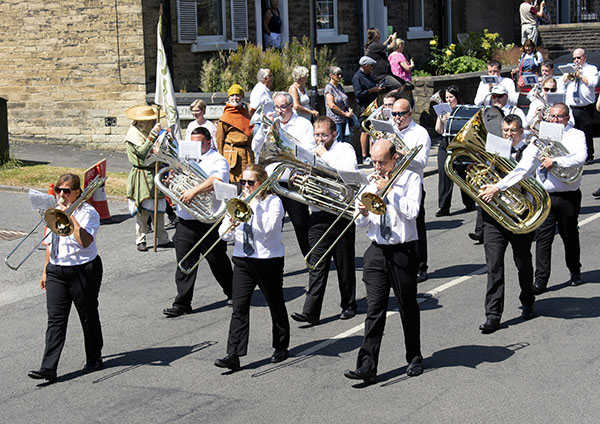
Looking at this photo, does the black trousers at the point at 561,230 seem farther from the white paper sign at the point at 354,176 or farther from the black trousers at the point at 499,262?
the white paper sign at the point at 354,176

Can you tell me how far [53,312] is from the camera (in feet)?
27.1

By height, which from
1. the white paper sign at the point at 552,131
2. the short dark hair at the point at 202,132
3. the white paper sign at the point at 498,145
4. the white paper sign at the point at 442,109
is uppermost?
the white paper sign at the point at 442,109

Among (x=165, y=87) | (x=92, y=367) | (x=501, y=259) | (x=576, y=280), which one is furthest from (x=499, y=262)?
(x=165, y=87)

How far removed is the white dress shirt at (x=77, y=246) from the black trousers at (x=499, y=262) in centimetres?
341

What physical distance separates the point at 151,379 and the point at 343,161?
2.72m

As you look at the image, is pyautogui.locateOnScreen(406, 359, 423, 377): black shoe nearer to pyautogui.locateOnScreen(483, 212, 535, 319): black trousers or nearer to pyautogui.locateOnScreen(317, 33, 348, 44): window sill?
pyautogui.locateOnScreen(483, 212, 535, 319): black trousers

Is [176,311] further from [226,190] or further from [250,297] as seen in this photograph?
[226,190]

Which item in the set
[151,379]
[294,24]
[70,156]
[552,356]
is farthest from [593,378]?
[294,24]

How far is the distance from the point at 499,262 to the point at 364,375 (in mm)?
1961

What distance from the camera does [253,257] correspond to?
27.1 feet

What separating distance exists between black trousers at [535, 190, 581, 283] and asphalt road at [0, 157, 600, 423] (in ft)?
1.06

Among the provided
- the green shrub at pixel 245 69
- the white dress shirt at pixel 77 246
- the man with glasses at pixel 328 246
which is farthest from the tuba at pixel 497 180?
the green shrub at pixel 245 69

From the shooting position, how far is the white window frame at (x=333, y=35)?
75.8 ft


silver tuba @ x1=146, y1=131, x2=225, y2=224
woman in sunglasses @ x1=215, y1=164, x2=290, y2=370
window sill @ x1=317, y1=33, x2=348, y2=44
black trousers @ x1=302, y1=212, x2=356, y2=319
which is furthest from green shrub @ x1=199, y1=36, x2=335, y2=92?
woman in sunglasses @ x1=215, y1=164, x2=290, y2=370
